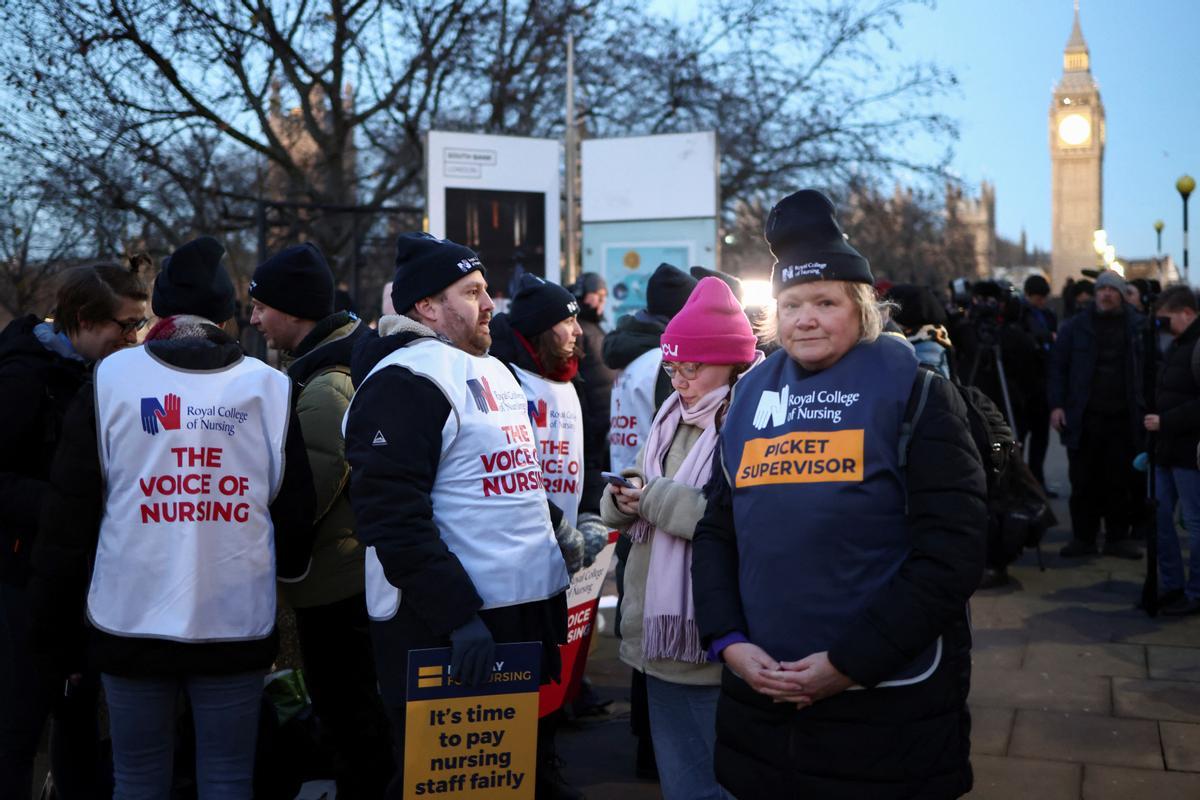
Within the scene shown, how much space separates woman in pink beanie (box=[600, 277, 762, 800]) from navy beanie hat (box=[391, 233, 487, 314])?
0.67 metres

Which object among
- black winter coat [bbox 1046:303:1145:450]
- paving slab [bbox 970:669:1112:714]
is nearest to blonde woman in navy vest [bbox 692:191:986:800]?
paving slab [bbox 970:669:1112:714]

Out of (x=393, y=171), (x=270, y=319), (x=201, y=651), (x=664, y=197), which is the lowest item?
(x=201, y=651)

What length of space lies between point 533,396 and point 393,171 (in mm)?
14375

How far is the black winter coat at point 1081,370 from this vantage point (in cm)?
828

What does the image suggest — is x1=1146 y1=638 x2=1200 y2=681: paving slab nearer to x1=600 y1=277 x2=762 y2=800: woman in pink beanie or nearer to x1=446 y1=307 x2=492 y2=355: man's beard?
x1=600 y1=277 x2=762 y2=800: woman in pink beanie

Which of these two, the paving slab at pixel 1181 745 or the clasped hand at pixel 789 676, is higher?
the clasped hand at pixel 789 676

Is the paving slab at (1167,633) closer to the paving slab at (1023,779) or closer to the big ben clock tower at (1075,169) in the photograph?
the paving slab at (1023,779)

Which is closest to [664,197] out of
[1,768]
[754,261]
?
[1,768]

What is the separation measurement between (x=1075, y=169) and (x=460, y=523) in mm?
119006

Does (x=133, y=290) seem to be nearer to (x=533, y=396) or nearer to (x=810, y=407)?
(x=533, y=396)

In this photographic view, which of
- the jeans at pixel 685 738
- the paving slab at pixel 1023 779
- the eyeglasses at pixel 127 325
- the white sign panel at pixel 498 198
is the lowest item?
the paving slab at pixel 1023 779

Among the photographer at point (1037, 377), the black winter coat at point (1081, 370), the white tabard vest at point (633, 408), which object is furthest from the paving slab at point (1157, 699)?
the photographer at point (1037, 377)

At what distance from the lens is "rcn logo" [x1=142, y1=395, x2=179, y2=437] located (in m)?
2.93

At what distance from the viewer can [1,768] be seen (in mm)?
3473
